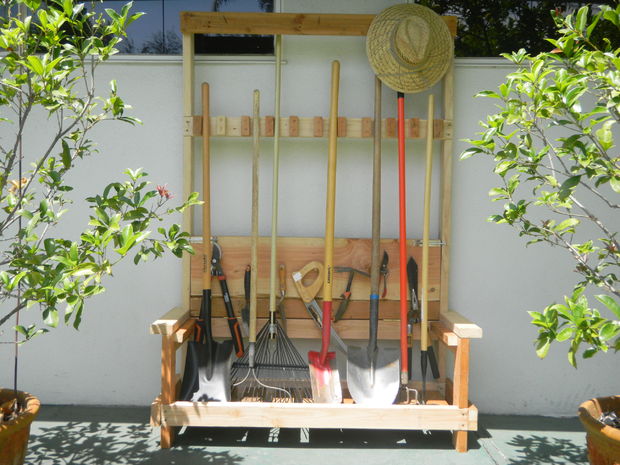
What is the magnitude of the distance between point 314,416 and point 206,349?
2.14ft

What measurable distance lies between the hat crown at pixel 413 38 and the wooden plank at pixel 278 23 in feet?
0.62

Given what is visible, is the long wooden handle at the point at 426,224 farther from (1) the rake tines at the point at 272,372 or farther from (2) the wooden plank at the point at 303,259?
(1) the rake tines at the point at 272,372

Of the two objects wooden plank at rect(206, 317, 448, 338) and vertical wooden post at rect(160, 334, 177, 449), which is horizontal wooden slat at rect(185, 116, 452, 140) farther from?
vertical wooden post at rect(160, 334, 177, 449)

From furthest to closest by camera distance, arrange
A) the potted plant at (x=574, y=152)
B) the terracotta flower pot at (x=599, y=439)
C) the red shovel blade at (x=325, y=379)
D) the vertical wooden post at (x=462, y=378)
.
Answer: the red shovel blade at (x=325, y=379), the vertical wooden post at (x=462, y=378), the terracotta flower pot at (x=599, y=439), the potted plant at (x=574, y=152)

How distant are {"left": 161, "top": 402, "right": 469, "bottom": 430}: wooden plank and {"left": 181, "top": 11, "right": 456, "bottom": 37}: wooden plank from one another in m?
1.77

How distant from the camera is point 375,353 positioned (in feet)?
9.31

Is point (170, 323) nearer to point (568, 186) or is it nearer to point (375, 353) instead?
point (375, 353)

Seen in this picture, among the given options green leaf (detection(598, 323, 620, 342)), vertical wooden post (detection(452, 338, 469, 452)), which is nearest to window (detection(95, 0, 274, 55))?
vertical wooden post (detection(452, 338, 469, 452))

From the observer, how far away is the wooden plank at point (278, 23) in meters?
2.85

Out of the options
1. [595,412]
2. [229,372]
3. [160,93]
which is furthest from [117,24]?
[595,412]

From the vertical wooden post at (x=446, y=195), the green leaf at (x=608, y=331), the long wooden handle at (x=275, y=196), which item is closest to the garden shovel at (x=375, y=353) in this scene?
the vertical wooden post at (x=446, y=195)

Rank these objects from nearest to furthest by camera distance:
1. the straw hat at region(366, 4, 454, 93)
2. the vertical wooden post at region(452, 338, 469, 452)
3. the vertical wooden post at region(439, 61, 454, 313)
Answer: the vertical wooden post at region(452, 338, 469, 452), the straw hat at region(366, 4, 454, 93), the vertical wooden post at region(439, 61, 454, 313)

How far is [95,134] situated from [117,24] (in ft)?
4.17

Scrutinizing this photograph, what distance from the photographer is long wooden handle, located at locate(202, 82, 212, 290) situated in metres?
2.85
